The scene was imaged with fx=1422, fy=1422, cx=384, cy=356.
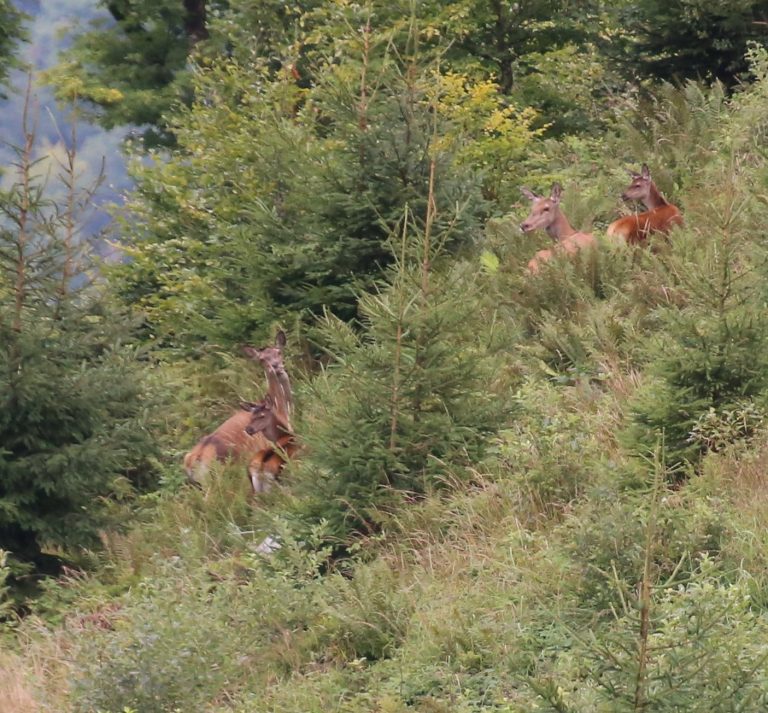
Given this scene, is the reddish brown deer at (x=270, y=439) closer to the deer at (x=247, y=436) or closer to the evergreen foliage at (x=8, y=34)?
the deer at (x=247, y=436)

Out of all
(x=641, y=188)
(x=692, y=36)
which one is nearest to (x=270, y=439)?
(x=641, y=188)

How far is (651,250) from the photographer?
13938 mm

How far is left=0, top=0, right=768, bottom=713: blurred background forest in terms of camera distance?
700 cm

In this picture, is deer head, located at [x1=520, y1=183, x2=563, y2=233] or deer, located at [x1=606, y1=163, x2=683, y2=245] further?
deer head, located at [x1=520, y1=183, x2=563, y2=233]

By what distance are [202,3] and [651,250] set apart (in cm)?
1988

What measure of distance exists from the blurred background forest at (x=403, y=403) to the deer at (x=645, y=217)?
0.23m

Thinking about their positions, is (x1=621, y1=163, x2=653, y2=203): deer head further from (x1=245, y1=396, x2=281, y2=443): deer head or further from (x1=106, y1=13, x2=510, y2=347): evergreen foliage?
(x1=245, y1=396, x2=281, y2=443): deer head

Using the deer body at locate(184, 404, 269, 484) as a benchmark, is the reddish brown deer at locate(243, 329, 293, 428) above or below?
above

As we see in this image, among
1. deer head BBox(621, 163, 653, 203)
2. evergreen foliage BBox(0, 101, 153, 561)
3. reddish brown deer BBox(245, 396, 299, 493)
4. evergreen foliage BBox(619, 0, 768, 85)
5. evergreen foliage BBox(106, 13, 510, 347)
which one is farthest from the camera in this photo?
evergreen foliage BBox(619, 0, 768, 85)

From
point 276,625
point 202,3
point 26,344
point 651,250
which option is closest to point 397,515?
point 276,625

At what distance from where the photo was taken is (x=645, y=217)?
1440 centimetres

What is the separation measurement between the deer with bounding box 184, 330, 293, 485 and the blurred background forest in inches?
13.2

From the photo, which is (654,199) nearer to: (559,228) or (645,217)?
(645,217)

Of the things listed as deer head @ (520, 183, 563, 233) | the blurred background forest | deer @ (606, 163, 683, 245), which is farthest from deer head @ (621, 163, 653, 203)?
deer head @ (520, 183, 563, 233)
